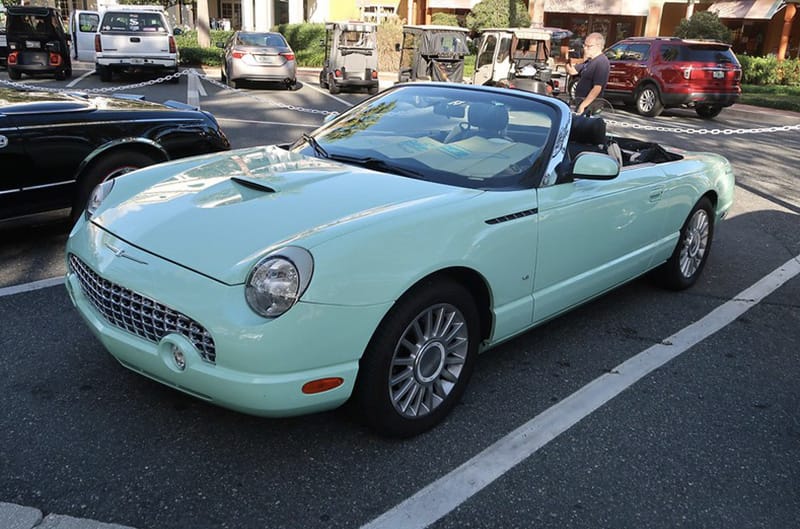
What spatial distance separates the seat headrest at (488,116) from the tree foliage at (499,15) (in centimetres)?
2927

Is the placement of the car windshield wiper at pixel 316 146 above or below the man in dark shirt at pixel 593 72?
below

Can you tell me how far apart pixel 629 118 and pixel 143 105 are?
42.1ft

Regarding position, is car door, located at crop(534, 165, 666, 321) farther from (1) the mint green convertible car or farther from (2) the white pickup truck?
(2) the white pickup truck

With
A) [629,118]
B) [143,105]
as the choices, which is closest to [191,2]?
[629,118]

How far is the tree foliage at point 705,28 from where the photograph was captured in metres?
26.8

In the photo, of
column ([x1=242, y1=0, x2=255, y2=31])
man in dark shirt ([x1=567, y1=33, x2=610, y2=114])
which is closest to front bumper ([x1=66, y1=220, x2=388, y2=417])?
man in dark shirt ([x1=567, y1=33, x2=610, y2=114])

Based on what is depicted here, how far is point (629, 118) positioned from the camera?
16141 mm

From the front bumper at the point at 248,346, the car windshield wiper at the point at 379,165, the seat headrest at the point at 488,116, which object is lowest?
the front bumper at the point at 248,346

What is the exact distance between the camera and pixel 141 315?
106 inches

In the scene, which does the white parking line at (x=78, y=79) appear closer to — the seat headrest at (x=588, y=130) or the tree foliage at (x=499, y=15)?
the seat headrest at (x=588, y=130)

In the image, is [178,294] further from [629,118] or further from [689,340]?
[629,118]

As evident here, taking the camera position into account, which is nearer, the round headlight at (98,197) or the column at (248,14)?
the round headlight at (98,197)

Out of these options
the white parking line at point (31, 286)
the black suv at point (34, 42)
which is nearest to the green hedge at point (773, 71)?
the black suv at point (34, 42)

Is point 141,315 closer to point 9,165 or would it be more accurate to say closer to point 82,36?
point 9,165
